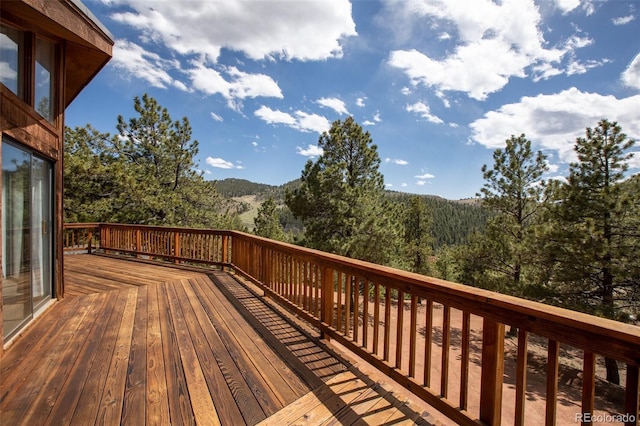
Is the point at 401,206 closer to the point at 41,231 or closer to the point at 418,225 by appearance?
the point at 418,225

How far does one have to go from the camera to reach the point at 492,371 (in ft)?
4.95

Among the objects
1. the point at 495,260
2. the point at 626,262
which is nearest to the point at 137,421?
the point at 626,262

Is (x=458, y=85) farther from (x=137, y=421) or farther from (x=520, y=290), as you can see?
(x=137, y=421)

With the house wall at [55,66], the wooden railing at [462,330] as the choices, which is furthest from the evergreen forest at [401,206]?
the house wall at [55,66]

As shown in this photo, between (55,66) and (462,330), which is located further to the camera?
(55,66)

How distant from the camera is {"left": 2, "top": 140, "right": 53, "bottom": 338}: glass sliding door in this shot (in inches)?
107

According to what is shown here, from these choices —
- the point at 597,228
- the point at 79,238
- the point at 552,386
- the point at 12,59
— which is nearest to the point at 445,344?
the point at 552,386

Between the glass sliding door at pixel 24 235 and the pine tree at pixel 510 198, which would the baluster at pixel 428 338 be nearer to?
the glass sliding door at pixel 24 235

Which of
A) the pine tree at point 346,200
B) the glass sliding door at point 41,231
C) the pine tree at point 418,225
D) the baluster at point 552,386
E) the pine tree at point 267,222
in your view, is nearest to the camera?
the baluster at point 552,386

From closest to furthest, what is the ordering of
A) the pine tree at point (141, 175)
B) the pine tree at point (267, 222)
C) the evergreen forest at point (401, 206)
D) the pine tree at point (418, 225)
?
the evergreen forest at point (401, 206)
the pine tree at point (141, 175)
the pine tree at point (418, 225)
the pine tree at point (267, 222)

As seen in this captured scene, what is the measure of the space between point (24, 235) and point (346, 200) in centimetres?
884

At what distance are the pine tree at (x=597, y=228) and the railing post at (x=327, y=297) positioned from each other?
829cm

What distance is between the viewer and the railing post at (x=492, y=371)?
4.89 ft

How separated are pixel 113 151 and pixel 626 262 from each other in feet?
62.8
